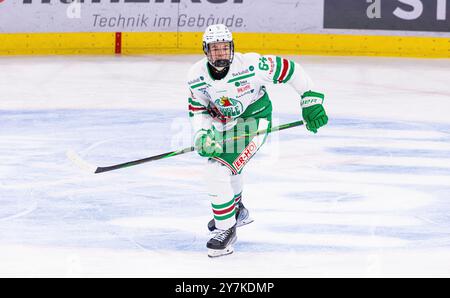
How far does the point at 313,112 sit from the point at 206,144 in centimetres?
63

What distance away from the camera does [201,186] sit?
675 cm

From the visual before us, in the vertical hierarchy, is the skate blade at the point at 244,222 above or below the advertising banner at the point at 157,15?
above

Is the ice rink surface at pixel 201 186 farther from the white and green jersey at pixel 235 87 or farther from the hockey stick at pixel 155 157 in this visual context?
the white and green jersey at pixel 235 87

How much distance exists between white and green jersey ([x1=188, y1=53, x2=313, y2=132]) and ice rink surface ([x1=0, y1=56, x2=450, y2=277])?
25.3 inches

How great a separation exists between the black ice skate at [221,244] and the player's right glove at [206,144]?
39 centimetres

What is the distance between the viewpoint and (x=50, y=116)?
30.1ft

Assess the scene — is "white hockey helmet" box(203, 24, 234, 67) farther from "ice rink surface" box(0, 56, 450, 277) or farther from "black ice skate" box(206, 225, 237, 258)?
"ice rink surface" box(0, 56, 450, 277)

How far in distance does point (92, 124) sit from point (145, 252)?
12.1ft

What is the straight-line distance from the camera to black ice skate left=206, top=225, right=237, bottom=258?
516 centimetres

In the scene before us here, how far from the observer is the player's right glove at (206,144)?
203 inches

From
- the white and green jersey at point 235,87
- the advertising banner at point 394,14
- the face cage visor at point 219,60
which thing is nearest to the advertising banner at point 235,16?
the advertising banner at point 394,14

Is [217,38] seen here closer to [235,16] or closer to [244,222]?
[244,222]

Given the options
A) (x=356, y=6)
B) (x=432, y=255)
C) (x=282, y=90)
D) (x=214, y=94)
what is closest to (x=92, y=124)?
(x=282, y=90)

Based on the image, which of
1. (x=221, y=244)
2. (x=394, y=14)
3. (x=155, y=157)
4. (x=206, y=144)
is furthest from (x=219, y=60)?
(x=394, y=14)
